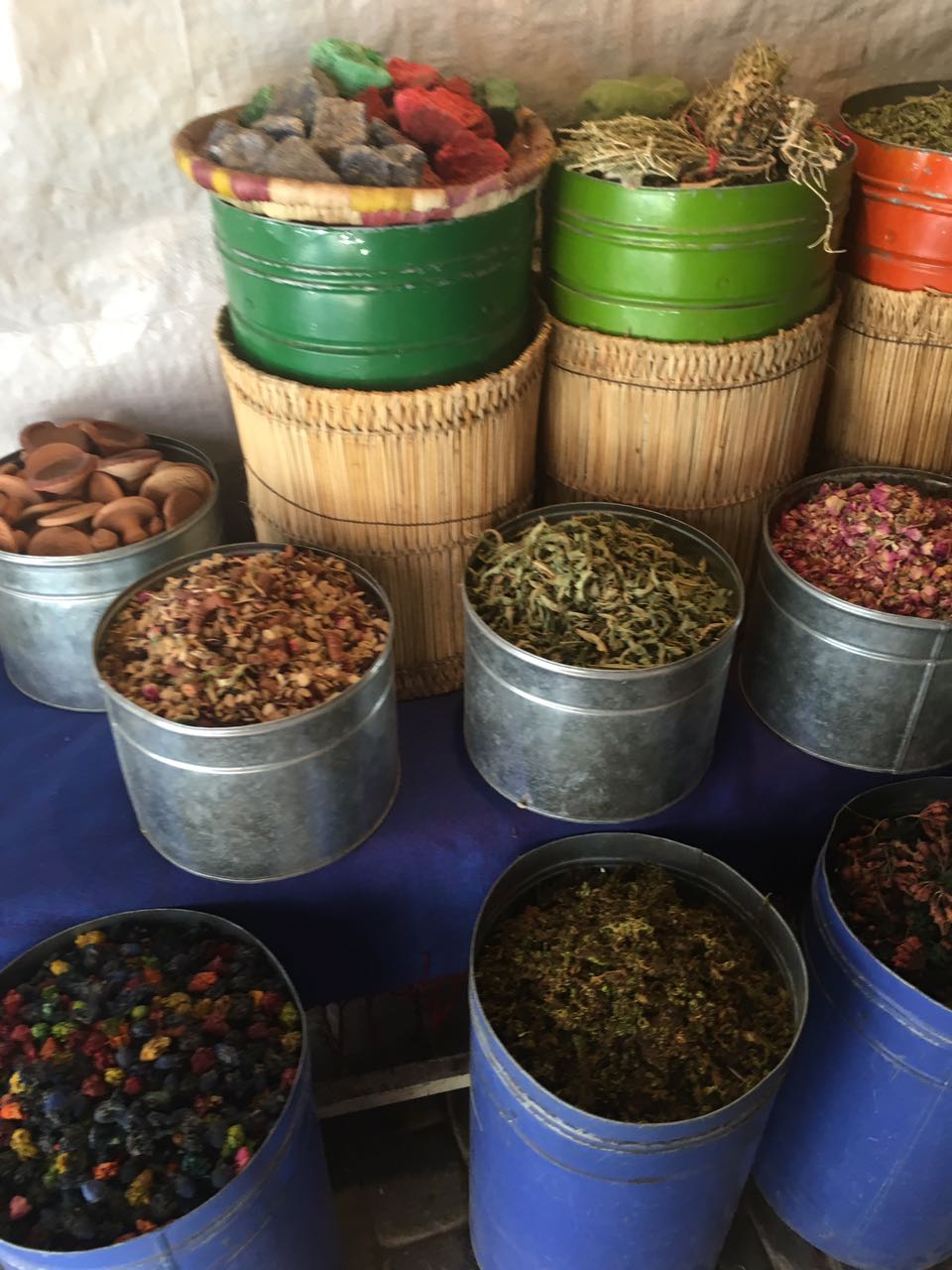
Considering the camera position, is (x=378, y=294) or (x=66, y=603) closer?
(x=378, y=294)

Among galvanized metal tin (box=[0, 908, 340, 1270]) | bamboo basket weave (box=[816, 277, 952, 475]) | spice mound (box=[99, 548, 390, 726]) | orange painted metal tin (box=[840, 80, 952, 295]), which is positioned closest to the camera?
galvanized metal tin (box=[0, 908, 340, 1270])

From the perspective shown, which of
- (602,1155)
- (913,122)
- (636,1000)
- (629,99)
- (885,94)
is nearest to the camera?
(602,1155)

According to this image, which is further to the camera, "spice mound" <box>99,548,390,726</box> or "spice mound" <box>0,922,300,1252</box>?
"spice mound" <box>99,548,390,726</box>

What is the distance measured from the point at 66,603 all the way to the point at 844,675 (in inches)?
46.2

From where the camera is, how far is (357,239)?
1231 mm

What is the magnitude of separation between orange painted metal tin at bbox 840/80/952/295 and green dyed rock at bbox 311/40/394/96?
0.80 m

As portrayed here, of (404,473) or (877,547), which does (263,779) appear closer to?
(404,473)

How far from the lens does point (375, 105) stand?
1331mm

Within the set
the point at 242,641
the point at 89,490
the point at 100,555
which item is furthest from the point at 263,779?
the point at 89,490

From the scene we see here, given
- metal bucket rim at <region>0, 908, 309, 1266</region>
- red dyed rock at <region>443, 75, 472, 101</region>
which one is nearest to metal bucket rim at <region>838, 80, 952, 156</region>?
red dyed rock at <region>443, 75, 472, 101</region>

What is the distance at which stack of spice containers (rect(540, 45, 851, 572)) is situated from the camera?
1.42 metres

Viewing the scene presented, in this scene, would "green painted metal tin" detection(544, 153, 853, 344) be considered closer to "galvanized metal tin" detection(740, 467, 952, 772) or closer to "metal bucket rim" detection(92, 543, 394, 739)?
"galvanized metal tin" detection(740, 467, 952, 772)

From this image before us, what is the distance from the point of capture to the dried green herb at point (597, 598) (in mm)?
1298

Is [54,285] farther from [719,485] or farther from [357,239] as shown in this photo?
[719,485]
